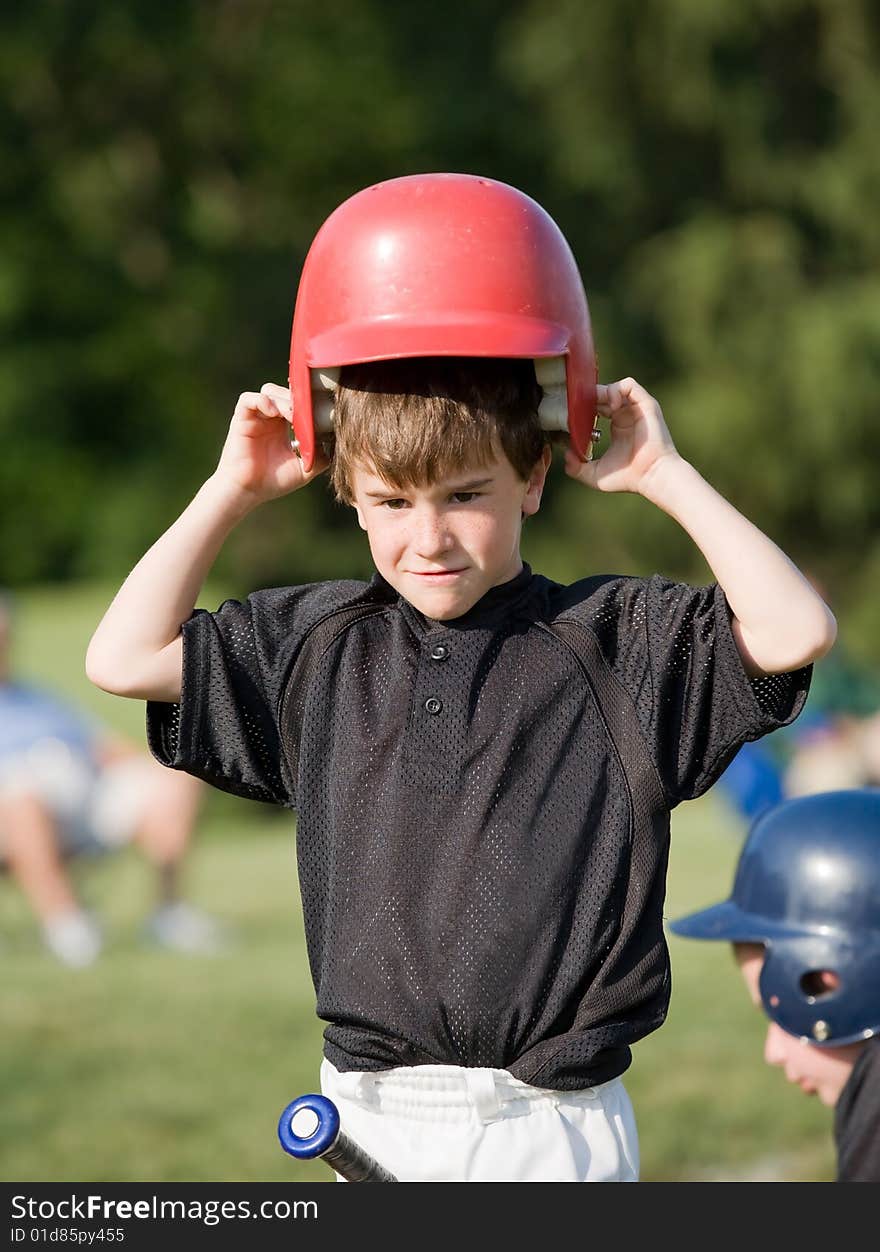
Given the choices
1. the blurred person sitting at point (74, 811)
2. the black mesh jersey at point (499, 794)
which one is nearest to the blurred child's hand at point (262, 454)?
the black mesh jersey at point (499, 794)

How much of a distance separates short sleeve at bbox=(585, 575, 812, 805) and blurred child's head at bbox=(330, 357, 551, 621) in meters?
0.22

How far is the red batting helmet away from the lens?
7.07 ft

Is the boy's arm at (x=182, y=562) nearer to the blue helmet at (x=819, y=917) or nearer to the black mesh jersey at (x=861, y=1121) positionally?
the blue helmet at (x=819, y=917)

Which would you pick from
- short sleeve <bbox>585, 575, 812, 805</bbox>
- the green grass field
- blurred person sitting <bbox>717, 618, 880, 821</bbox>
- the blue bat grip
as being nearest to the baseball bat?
the blue bat grip

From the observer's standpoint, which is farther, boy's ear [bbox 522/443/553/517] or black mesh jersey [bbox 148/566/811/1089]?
boy's ear [bbox 522/443/553/517]

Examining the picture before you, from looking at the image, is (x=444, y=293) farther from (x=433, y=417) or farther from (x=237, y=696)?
(x=237, y=696)

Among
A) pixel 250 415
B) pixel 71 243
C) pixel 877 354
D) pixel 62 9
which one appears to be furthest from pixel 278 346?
pixel 250 415

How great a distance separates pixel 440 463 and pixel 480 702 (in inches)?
13.1

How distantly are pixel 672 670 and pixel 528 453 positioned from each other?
14.1 inches

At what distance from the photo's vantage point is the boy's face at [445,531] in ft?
7.11

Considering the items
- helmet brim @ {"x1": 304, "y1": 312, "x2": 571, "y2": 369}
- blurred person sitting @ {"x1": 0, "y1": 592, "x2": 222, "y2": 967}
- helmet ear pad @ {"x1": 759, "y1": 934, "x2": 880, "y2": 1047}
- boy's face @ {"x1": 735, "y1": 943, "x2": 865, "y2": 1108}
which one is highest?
helmet brim @ {"x1": 304, "y1": 312, "x2": 571, "y2": 369}

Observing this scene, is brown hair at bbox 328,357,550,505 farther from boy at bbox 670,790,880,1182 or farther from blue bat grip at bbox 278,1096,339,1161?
boy at bbox 670,790,880,1182

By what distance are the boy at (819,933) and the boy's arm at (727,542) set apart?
3.00ft

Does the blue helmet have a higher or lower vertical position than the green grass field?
higher
